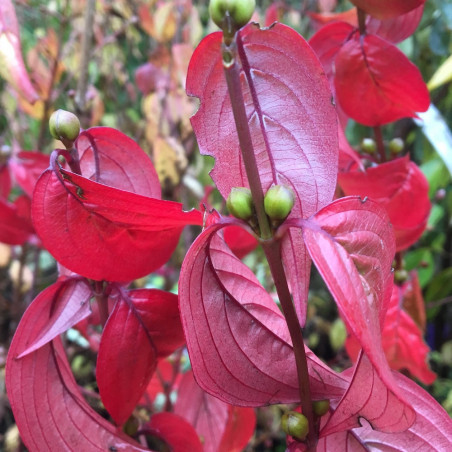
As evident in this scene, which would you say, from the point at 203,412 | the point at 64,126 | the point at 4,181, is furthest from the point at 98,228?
the point at 4,181

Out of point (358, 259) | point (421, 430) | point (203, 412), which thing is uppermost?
point (358, 259)

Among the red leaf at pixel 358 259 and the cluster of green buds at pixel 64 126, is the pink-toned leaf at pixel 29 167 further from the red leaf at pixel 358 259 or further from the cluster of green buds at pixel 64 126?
the red leaf at pixel 358 259

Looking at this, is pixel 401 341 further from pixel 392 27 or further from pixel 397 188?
pixel 392 27

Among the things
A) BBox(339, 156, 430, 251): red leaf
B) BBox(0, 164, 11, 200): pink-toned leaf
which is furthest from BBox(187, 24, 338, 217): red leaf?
BBox(0, 164, 11, 200): pink-toned leaf

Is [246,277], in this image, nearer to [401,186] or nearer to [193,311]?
[193,311]

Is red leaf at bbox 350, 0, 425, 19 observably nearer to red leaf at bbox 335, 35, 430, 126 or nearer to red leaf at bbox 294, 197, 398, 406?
red leaf at bbox 335, 35, 430, 126

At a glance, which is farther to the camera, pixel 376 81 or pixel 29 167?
pixel 29 167
